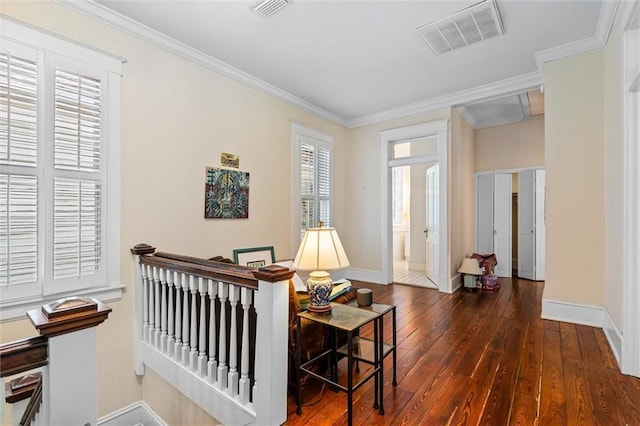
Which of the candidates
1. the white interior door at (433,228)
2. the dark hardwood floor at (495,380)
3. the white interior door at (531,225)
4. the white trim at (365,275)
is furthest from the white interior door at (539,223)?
the white trim at (365,275)

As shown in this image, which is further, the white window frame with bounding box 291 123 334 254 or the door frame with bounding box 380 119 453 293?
the door frame with bounding box 380 119 453 293

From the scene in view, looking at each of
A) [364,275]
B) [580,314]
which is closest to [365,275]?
[364,275]

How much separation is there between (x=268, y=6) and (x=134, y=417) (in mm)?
3700

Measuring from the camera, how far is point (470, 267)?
465cm

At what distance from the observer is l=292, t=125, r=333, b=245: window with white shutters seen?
14.4 ft

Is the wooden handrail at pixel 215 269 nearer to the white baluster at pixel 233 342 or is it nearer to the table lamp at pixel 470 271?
the white baluster at pixel 233 342

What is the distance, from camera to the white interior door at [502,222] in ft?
18.0

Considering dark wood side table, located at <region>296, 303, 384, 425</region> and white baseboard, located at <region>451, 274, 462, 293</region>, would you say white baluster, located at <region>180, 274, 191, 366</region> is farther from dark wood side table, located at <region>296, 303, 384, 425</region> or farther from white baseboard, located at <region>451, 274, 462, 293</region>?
white baseboard, located at <region>451, 274, 462, 293</region>

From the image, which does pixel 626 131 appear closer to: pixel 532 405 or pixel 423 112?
pixel 532 405

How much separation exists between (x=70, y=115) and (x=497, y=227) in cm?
633

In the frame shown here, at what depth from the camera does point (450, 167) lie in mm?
4473

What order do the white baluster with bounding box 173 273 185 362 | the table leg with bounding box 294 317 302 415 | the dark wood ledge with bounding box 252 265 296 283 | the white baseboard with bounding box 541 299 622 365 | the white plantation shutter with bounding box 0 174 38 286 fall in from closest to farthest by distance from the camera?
the dark wood ledge with bounding box 252 265 296 283 → the table leg with bounding box 294 317 302 415 → the white plantation shutter with bounding box 0 174 38 286 → the white baluster with bounding box 173 273 185 362 → the white baseboard with bounding box 541 299 622 365

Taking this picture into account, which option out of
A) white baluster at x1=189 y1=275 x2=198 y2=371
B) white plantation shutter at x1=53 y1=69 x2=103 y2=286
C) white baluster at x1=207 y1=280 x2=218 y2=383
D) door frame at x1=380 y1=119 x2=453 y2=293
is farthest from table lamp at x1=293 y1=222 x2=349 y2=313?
door frame at x1=380 y1=119 x2=453 y2=293

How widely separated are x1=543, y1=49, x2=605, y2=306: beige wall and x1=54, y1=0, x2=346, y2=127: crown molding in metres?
3.22
